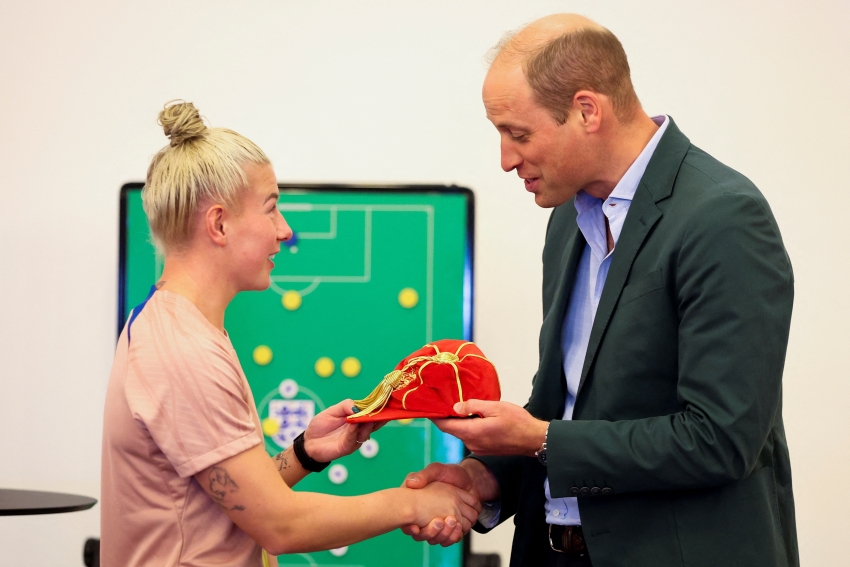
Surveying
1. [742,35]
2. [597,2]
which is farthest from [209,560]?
[742,35]

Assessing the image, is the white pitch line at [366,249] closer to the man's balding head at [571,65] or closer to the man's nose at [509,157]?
the man's nose at [509,157]

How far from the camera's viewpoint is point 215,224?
5.44 feet

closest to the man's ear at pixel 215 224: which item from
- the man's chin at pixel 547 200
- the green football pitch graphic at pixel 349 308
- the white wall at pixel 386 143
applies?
the man's chin at pixel 547 200

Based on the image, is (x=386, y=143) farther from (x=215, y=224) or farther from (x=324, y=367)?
(x=215, y=224)

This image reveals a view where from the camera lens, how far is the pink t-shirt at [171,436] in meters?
1.49

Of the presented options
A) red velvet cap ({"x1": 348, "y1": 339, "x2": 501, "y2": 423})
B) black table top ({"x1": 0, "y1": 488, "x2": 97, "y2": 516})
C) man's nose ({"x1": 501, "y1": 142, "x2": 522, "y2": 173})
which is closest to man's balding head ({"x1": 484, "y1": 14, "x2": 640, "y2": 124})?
man's nose ({"x1": 501, "y1": 142, "x2": 522, "y2": 173})

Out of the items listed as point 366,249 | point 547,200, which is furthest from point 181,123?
point 366,249

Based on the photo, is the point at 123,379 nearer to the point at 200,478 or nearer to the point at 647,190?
the point at 200,478

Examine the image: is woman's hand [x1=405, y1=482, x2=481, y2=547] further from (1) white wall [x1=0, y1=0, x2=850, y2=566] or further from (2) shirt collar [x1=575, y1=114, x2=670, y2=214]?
(1) white wall [x1=0, y1=0, x2=850, y2=566]

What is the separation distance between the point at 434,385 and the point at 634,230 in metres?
0.52

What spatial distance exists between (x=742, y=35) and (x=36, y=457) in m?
2.88

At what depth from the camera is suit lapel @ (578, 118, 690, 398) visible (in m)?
1.69

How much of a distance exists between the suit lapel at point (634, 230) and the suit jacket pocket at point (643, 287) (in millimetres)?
14

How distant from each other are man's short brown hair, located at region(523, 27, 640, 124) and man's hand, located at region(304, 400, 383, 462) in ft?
2.73
